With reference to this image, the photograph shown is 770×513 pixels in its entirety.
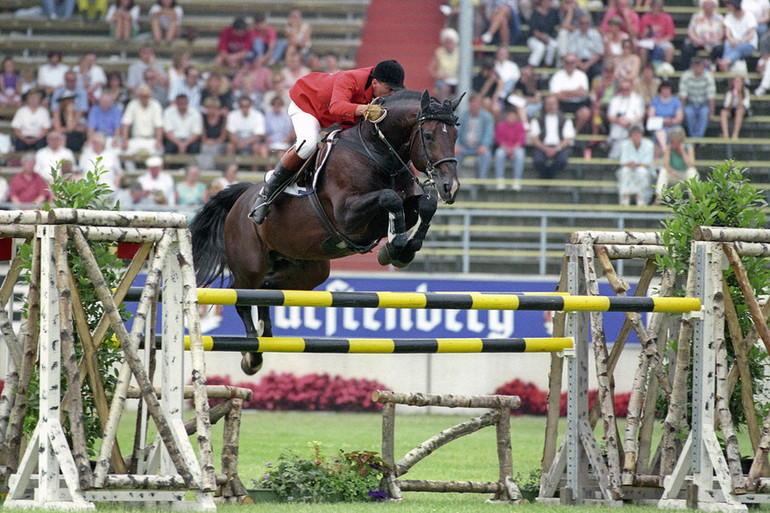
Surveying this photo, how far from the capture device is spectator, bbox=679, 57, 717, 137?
48.3 ft

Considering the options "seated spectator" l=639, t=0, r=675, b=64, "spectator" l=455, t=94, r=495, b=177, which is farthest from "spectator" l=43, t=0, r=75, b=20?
"seated spectator" l=639, t=0, r=675, b=64

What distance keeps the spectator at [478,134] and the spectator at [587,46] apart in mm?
1836

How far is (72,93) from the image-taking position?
14.8 metres

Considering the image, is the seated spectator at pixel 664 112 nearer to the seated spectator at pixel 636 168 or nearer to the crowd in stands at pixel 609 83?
the crowd in stands at pixel 609 83

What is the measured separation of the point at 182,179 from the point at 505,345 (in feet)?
28.9

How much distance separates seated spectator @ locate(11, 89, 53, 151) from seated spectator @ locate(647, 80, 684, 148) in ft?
27.4

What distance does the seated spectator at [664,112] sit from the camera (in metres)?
14.3

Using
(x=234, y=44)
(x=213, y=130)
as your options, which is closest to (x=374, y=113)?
(x=213, y=130)

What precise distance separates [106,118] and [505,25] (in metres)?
5.96

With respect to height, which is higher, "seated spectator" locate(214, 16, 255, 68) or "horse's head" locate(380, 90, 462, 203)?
"seated spectator" locate(214, 16, 255, 68)

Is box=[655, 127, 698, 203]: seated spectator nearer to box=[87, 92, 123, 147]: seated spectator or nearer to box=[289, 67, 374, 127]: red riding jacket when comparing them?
box=[87, 92, 123, 147]: seated spectator

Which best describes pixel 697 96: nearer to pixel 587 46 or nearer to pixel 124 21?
pixel 587 46

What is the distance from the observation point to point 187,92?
14812 millimetres

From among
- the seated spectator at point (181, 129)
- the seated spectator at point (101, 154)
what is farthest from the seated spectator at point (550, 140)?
the seated spectator at point (101, 154)
